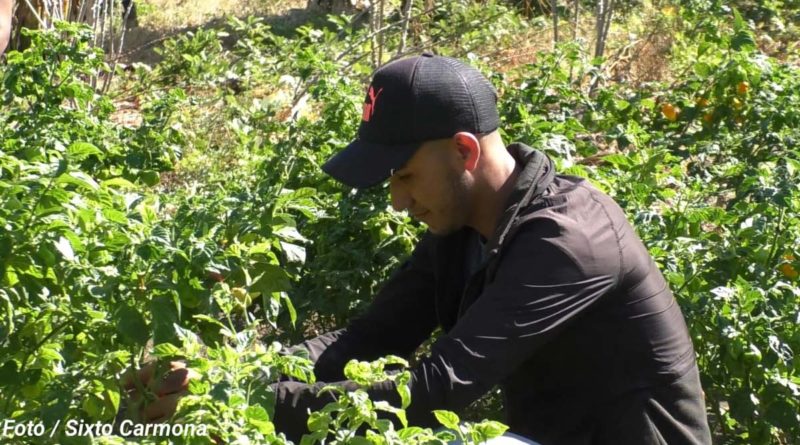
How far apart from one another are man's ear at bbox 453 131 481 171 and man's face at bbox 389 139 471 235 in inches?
0.4

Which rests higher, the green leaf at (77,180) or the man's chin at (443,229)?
the green leaf at (77,180)

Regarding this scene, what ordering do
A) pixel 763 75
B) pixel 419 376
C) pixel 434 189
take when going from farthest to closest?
pixel 763 75 < pixel 434 189 < pixel 419 376

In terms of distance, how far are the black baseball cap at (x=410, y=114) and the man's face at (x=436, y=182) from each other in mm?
26

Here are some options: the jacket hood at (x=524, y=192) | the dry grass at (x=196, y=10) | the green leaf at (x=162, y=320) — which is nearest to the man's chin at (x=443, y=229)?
the jacket hood at (x=524, y=192)

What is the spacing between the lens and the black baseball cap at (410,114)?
261 centimetres

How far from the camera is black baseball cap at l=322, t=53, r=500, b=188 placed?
8.55 ft

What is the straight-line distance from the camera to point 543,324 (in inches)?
96.9

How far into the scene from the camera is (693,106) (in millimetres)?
4980

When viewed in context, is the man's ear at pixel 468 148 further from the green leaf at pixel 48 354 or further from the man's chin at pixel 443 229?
the green leaf at pixel 48 354

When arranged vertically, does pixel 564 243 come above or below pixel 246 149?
above

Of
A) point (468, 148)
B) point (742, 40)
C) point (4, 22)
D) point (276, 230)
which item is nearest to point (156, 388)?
point (276, 230)

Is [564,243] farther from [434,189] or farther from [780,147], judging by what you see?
[780,147]

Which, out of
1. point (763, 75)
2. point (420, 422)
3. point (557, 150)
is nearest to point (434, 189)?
point (420, 422)

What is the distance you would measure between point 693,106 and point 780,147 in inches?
24.8
